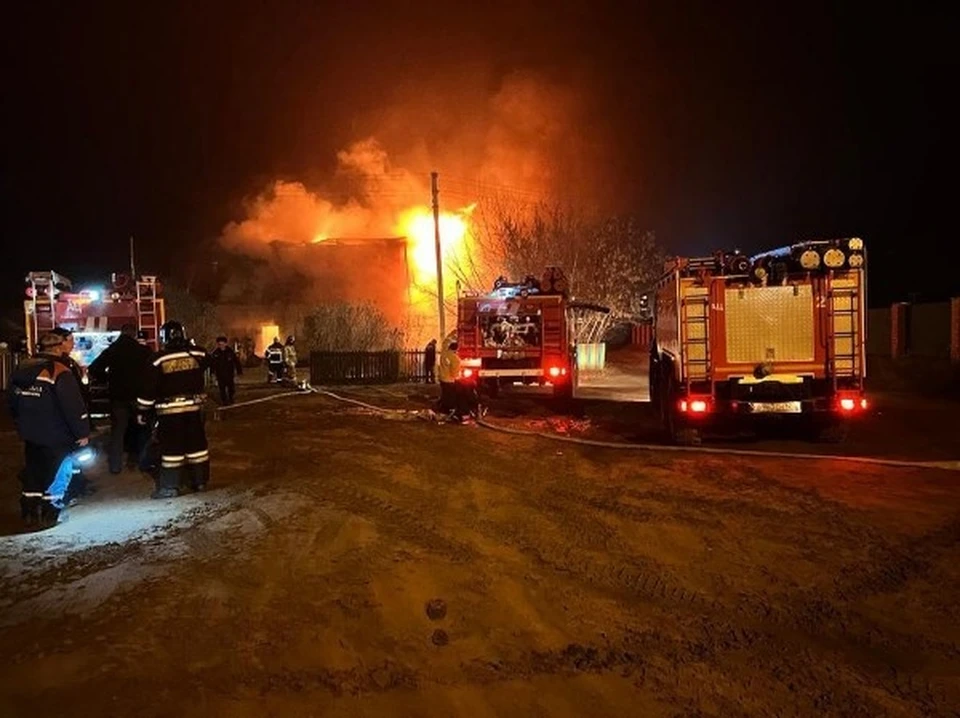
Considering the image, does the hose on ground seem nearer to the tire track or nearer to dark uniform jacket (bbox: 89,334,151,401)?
the tire track

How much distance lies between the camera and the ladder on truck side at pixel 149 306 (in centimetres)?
1488

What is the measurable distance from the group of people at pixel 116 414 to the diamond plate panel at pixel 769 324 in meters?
6.29

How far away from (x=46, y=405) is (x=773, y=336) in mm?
7946

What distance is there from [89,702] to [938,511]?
243 inches

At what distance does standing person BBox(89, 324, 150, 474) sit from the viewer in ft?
28.1

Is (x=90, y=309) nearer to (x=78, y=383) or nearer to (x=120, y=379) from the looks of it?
(x=120, y=379)

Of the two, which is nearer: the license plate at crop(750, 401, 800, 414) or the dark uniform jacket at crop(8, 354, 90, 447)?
the dark uniform jacket at crop(8, 354, 90, 447)

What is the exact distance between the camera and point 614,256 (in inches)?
1117

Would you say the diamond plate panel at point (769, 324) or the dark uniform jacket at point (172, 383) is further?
the diamond plate panel at point (769, 324)

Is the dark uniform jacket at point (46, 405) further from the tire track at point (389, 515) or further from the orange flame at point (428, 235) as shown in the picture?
the orange flame at point (428, 235)

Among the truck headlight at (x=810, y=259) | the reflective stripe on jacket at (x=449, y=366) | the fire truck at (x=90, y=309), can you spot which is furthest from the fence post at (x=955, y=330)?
the fire truck at (x=90, y=309)

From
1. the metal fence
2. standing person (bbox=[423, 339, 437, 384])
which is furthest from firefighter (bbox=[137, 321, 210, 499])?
the metal fence

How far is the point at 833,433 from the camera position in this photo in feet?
34.6

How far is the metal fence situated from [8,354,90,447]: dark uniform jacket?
16.2 meters
